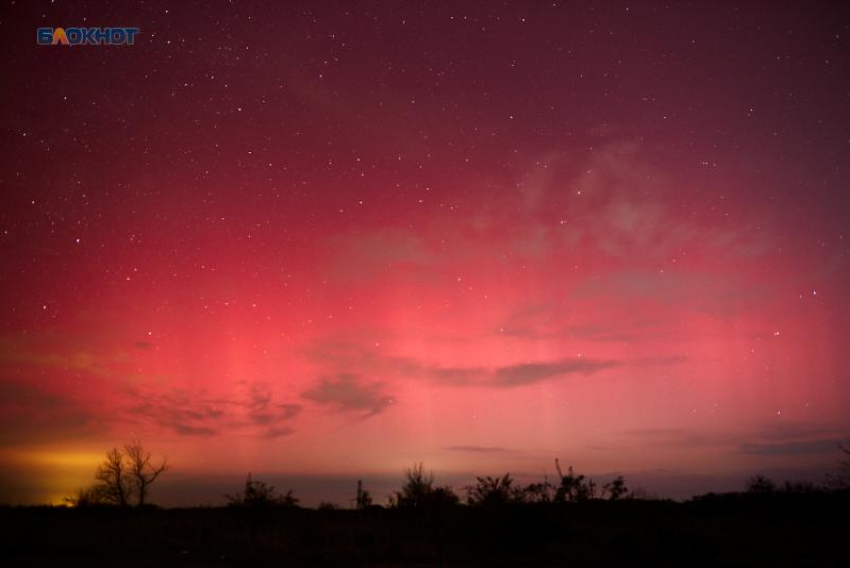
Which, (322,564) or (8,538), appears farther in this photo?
(8,538)

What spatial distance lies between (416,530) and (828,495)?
72.4ft

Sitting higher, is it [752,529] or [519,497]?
[519,497]

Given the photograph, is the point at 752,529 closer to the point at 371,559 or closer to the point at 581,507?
the point at 581,507

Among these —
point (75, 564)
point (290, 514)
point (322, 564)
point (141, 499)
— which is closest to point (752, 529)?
point (322, 564)

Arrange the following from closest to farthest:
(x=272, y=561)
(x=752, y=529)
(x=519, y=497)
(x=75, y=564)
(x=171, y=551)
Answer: (x=75, y=564) → (x=272, y=561) → (x=171, y=551) → (x=519, y=497) → (x=752, y=529)

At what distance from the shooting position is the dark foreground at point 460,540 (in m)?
19.4

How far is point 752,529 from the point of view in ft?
87.7

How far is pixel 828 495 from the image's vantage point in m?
34.3

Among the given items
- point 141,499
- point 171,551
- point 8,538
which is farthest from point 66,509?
point 171,551

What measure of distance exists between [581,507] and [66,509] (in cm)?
3277

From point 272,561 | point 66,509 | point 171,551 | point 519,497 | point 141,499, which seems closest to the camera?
point 272,561

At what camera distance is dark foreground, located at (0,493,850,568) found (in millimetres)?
19422

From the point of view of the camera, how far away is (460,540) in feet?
77.3

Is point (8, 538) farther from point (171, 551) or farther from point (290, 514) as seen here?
point (290, 514)
